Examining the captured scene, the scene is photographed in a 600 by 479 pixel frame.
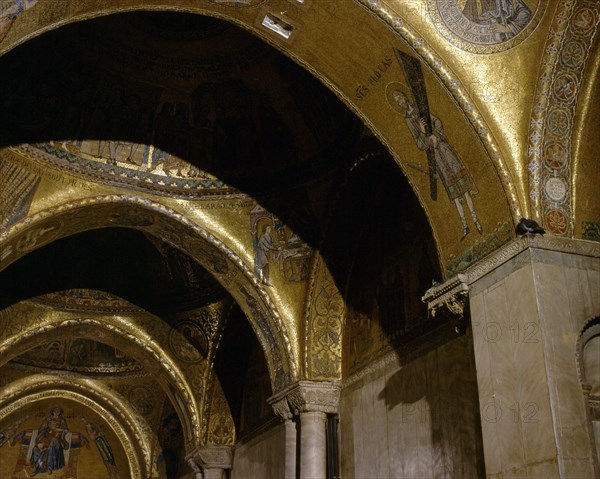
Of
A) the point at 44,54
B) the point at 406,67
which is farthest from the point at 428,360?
the point at 44,54

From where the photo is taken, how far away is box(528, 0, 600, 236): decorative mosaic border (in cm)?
652

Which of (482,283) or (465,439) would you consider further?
(465,439)

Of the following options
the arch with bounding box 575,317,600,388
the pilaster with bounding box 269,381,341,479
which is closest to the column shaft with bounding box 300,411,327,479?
the pilaster with bounding box 269,381,341,479

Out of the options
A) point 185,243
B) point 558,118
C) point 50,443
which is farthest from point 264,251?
point 50,443

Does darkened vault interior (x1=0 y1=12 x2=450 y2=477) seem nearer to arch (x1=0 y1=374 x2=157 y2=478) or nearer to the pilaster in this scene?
the pilaster

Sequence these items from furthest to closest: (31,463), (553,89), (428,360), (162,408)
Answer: (31,463) → (162,408) → (428,360) → (553,89)

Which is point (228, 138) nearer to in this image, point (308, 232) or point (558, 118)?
point (308, 232)

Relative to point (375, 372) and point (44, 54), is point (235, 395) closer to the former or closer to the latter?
point (375, 372)

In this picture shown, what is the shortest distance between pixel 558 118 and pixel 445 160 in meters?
1.05

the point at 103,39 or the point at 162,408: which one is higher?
the point at 103,39

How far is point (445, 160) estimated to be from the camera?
283 inches

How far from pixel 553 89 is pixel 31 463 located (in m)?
17.6

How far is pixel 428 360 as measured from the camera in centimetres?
877

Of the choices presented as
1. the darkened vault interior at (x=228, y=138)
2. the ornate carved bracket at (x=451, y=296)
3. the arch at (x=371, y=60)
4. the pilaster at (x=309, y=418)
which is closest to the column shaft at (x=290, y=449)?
the pilaster at (x=309, y=418)
